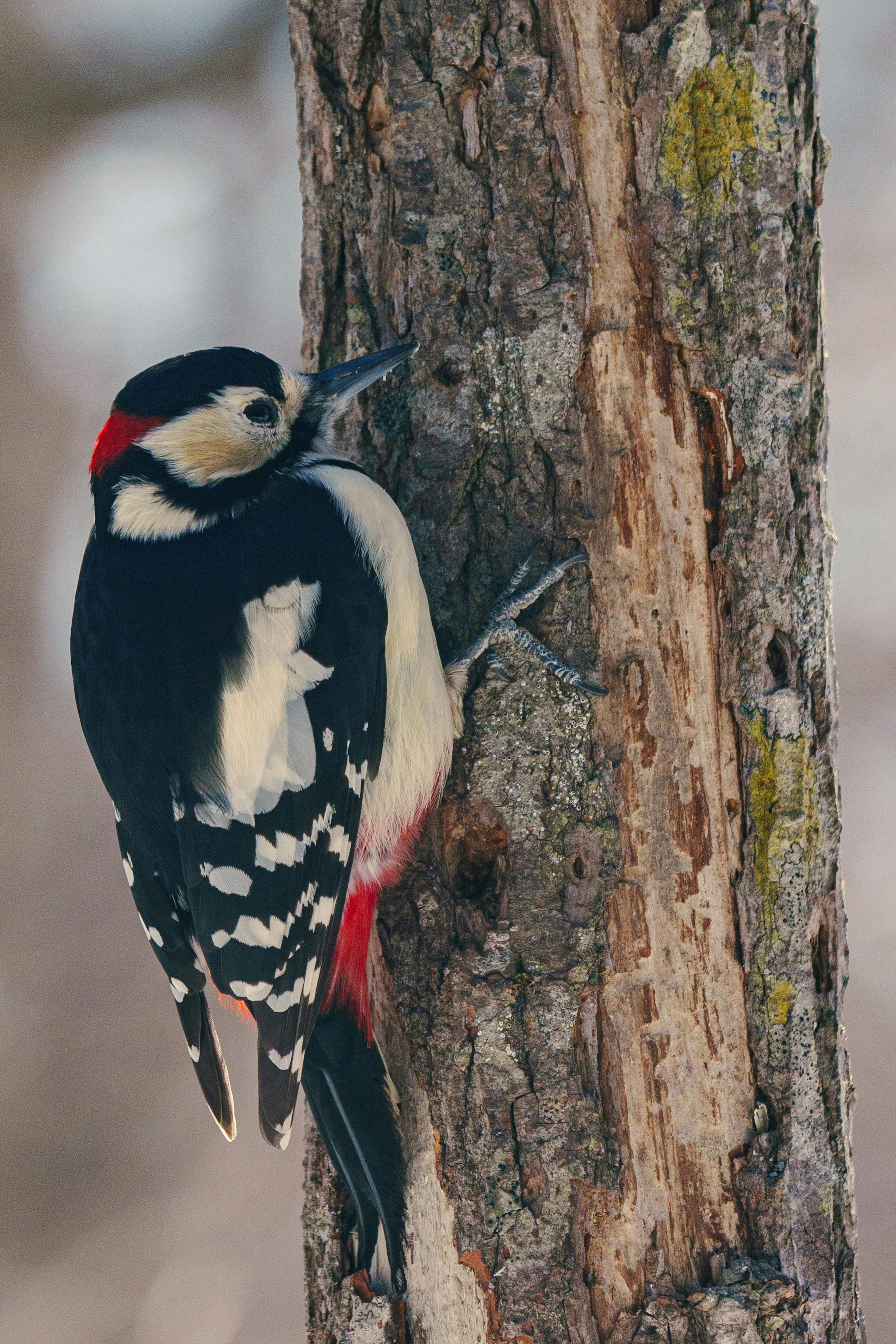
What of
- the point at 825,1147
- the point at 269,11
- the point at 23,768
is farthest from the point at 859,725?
the point at 269,11

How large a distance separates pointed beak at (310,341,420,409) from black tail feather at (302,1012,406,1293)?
0.92m

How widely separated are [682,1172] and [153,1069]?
232 cm

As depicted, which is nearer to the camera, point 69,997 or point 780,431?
point 780,431

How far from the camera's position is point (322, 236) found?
5.35 feet

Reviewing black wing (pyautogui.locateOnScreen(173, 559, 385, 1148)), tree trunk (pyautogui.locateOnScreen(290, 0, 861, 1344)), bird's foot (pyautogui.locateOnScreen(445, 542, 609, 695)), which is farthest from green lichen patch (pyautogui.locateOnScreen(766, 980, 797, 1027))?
black wing (pyautogui.locateOnScreen(173, 559, 385, 1148))

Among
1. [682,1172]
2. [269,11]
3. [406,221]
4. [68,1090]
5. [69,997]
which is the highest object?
[269,11]

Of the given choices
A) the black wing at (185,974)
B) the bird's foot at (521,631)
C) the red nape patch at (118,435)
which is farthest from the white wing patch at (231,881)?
the red nape patch at (118,435)

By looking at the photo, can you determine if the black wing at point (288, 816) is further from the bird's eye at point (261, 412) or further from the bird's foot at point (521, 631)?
the bird's eye at point (261, 412)

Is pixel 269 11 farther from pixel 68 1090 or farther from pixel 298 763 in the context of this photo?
pixel 68 1090

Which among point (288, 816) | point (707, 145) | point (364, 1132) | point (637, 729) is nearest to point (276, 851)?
point (288, 816)

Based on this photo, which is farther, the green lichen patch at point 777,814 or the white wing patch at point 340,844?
the white wing patch at point 340,844

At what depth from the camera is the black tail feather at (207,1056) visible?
1628 millimetres

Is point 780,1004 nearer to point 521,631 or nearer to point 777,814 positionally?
point 777,814

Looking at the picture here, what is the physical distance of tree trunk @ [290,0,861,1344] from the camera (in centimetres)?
135
